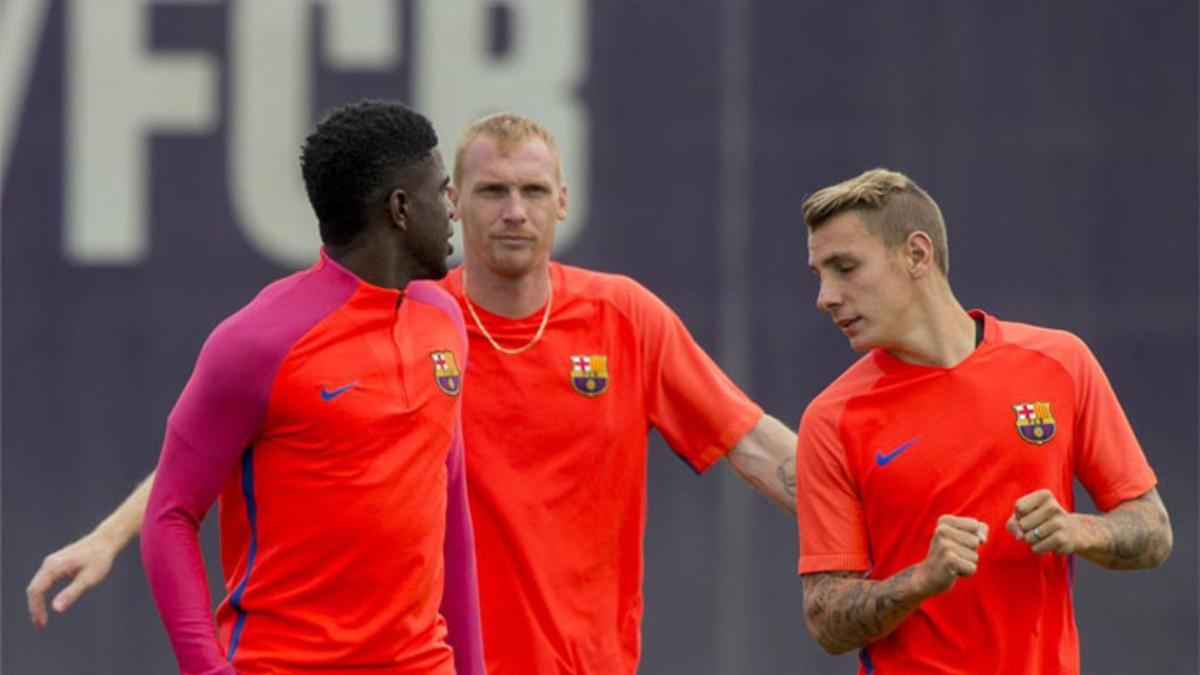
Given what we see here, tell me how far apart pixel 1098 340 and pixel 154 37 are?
12.4 feet

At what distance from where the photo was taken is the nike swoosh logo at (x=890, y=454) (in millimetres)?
4535

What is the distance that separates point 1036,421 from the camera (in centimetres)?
454

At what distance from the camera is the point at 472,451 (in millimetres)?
5348

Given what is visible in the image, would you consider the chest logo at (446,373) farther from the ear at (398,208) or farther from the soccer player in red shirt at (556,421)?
the soccer player in red shirt at (556,421)

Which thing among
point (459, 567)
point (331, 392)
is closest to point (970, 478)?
point (459, 567)

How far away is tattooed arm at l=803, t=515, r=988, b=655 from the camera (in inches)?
164

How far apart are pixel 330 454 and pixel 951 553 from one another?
3.66 feet

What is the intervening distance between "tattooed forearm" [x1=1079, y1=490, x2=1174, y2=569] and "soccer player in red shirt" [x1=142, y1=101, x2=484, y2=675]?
4.07 ft

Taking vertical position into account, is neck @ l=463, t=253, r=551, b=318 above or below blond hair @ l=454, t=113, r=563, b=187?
below

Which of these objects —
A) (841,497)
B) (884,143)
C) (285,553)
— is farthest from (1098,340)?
(285,553)

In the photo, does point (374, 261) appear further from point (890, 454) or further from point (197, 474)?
point (890, 454)

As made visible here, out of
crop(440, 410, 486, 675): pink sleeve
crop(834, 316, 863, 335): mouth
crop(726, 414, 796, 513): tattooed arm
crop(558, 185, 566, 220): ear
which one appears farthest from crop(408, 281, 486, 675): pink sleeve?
crop(726, 414, 796, 513): tattooed arm

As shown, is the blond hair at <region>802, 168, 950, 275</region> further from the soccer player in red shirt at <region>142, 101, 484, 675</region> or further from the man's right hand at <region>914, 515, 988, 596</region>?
the soccer player in red shirt at <region>142, 101, 484, 675</region>

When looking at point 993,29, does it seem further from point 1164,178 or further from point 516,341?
point 516,341
